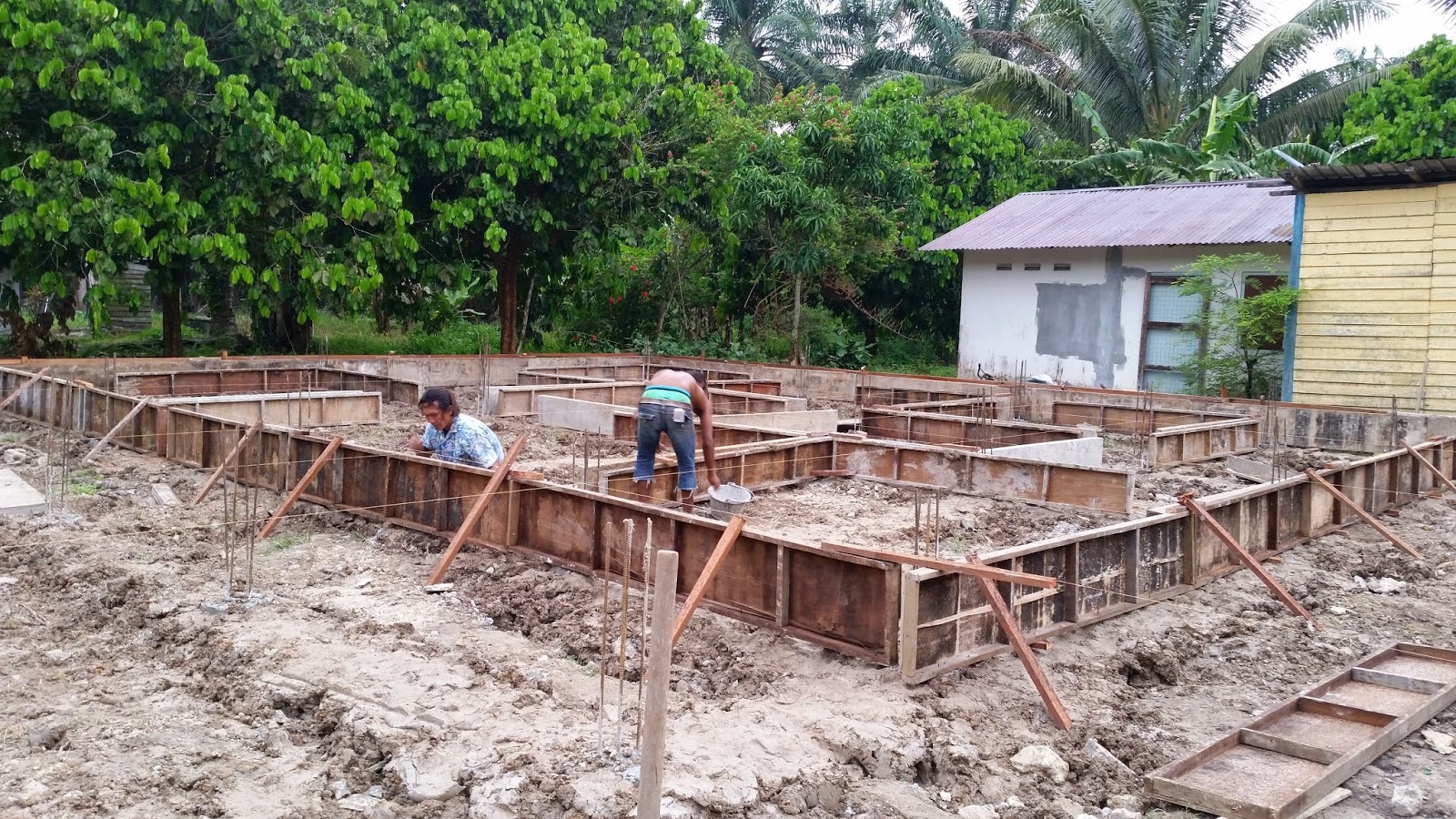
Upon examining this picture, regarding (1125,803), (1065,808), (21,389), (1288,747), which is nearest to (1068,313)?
(21,389)

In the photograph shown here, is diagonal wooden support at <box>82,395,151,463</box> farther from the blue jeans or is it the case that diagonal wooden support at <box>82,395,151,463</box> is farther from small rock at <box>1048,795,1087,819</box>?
small rock at <box>1048,795,1087,819</box>

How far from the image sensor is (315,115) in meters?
17.4

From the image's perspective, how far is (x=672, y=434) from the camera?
8.56m

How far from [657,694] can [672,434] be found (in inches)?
191

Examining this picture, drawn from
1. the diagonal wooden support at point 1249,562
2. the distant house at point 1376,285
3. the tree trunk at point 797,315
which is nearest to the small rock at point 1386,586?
the diagonal wooden support at point 1249,562

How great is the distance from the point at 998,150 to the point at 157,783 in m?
24.5

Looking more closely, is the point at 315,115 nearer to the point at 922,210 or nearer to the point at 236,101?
the point at 236,101

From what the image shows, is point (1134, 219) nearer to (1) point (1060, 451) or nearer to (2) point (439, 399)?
(1) point (1060, 451)

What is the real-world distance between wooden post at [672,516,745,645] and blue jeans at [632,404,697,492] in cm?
213

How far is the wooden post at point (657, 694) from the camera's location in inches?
147


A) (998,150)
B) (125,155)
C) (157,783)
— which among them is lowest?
(157,783)

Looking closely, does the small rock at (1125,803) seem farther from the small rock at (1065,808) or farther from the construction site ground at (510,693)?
the small rock at (1065,808)

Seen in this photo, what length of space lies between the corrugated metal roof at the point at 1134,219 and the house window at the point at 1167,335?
0.96 metres

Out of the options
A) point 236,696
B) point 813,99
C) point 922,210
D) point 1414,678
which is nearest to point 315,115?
point 813,99
